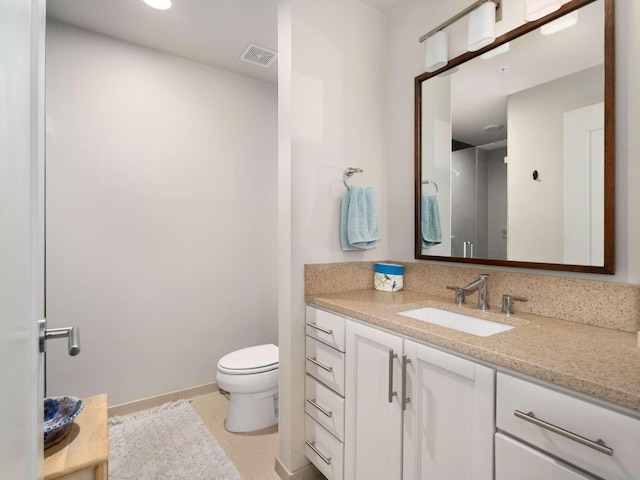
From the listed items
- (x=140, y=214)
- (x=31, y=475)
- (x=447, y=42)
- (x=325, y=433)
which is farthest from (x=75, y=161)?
(x=447, y=42)

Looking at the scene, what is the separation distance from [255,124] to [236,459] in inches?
92.0

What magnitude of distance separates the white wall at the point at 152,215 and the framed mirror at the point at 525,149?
1.43 metres

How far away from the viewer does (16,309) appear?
430 millimetres

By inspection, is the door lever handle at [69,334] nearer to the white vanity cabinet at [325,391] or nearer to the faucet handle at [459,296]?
the white vanity cabinet at [325,391]

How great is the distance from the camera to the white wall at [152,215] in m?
1.95

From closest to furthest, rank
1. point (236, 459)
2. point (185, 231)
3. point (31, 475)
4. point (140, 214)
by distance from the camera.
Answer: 1. point (31, 475)
2. point (236, 459)
3. point (140, 214)
4. point (185, 231)

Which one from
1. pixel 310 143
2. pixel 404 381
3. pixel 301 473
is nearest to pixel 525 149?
pixel 310 143

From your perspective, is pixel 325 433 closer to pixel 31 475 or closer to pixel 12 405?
pixel 31 475

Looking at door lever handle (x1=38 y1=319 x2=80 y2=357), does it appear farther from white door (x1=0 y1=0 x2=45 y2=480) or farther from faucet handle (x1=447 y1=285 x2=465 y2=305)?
faucet handle (x1=447 y1=285 x2=465 y2=305)

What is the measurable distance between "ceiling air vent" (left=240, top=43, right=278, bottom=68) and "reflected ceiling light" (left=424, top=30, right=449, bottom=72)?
1118mm

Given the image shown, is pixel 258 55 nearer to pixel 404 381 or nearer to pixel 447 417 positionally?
pixel 404 381

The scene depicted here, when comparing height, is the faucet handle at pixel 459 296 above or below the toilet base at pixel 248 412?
above

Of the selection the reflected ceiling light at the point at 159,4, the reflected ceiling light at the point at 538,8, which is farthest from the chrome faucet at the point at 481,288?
the reflected ceiling light at the point at 159,4

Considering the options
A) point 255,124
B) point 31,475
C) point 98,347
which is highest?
point 255,124
